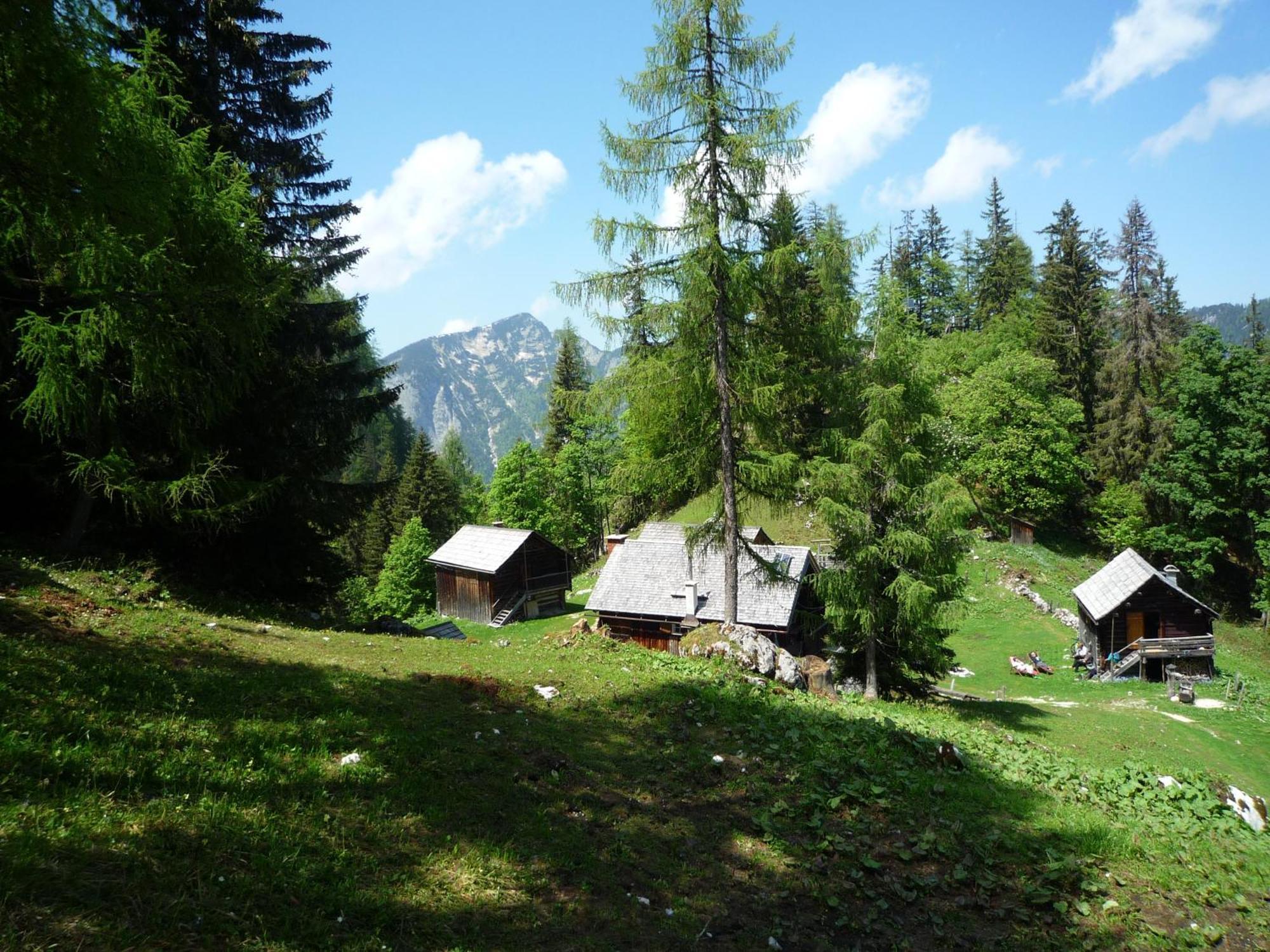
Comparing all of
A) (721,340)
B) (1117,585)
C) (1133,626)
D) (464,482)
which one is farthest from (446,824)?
(464,482)

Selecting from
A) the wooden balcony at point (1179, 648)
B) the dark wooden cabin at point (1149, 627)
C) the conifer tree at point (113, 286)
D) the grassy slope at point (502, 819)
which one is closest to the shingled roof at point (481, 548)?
the conifer tree at point (113, 286)

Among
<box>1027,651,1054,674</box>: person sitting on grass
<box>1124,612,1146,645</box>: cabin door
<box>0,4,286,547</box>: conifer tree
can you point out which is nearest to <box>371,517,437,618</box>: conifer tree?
<box>0,4,286,547</box>: conifer tree

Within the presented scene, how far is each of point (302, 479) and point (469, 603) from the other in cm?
2677

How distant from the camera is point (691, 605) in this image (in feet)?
88.9

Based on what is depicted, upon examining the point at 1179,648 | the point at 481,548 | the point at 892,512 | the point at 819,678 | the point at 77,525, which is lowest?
the point at 1179,648

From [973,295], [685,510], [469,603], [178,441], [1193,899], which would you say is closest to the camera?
[1193,899]

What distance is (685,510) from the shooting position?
1934 inches

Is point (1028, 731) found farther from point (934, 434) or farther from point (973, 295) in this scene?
point (973, 295)

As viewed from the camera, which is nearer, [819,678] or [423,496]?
[819,678]

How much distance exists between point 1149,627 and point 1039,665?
5.45m

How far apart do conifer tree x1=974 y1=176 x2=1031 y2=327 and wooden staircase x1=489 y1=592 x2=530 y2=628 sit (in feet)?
166

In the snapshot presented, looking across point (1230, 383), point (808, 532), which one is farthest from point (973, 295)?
point (808, 532)

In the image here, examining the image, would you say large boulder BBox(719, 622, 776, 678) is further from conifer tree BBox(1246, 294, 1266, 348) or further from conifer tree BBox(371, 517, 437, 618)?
conifer tree BBox(1246, 294, 1266, 348)

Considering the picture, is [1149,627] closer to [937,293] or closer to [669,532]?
[669,532]
